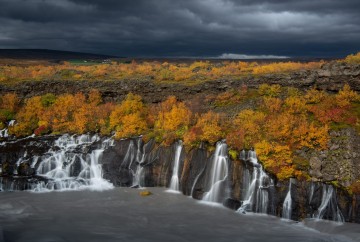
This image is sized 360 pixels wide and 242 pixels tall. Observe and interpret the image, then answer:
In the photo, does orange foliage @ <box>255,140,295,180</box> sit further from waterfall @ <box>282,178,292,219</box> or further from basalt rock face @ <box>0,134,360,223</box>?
waterfall @ <box>282,178,292,219</box>

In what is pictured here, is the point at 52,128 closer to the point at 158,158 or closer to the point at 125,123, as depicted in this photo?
the point at 125,123

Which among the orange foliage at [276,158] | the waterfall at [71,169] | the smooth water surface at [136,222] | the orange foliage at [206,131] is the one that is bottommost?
the smooth water surface at [136,222]

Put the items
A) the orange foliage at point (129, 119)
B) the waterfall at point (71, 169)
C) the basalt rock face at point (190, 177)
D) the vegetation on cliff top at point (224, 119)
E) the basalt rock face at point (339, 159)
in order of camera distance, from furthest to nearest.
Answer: the orange foliage at point (129, 119), the waterfall at point (71, 169), the vegetation on cliff top at point (224, 119), the basalt rock face at point (339, 159), the basalt rock face at point (190, 177)

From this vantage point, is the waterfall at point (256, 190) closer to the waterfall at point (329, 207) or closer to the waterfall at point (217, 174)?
the waterfall at point (217, 174)

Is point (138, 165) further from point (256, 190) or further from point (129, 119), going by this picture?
point (256, 190)

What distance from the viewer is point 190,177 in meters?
33.8

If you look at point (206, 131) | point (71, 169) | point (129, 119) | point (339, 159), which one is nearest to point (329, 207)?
point (339, 159)

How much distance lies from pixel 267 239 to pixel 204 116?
1701 centimetres

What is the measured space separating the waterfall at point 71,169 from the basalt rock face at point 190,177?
0.67 metres

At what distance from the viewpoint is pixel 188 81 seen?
53.1 meters

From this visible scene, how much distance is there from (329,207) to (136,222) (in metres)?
14.9

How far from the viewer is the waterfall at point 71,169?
3505 centimetres

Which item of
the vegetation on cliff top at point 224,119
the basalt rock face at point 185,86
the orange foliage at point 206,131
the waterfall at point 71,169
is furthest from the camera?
the basalt rock face at point 185,86

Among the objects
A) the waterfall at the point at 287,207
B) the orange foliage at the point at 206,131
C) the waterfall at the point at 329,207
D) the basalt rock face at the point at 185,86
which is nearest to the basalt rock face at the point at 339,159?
the waterfall at the point at 329,207
